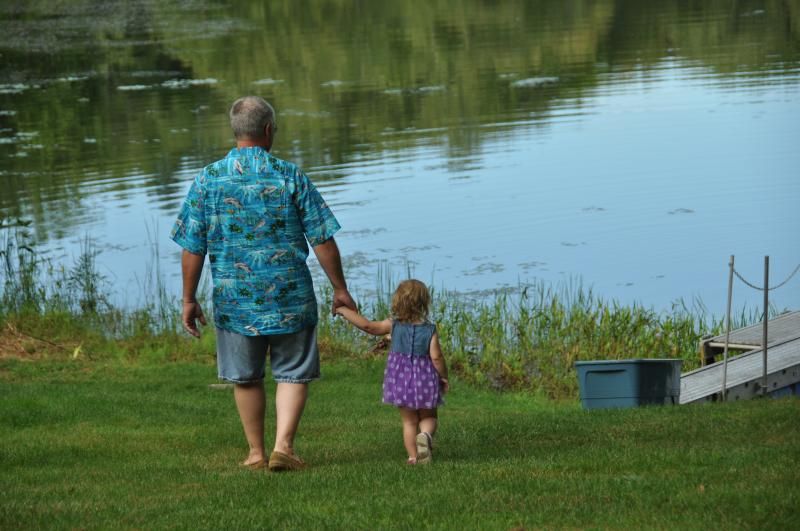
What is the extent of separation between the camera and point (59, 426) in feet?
30.1

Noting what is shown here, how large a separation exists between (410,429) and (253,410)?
0.84 m

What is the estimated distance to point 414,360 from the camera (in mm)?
7211

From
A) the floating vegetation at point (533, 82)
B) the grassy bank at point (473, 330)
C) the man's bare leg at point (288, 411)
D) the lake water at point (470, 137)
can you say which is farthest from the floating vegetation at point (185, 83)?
the man's bare leg at point (288, 411)

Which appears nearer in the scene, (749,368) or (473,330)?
(749,368)

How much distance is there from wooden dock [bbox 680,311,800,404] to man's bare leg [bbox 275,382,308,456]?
4.33 meters

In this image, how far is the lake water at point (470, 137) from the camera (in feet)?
57.0

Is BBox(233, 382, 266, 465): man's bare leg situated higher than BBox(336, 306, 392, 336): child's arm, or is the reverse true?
BBox(336, 306, 392, 336): child's arm

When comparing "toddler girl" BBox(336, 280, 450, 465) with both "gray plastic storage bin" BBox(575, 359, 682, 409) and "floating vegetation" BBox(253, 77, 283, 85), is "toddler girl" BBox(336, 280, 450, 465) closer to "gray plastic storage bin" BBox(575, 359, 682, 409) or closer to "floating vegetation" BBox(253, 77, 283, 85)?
"gray plastic storage bin" BBox(575, 359, 682, 409)

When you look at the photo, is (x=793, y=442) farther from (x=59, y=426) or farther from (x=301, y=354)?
(x=59, y=426)

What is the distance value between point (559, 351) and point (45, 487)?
22.7 feet

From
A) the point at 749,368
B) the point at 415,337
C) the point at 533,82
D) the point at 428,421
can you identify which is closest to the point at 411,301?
the point at 415,337

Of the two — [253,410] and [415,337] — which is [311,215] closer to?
[415,337]

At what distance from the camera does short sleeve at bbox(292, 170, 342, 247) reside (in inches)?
270

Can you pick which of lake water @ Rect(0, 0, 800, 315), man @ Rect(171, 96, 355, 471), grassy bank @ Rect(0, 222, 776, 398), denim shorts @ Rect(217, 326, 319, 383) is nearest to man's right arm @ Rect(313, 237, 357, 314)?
man @ Rect(171, 96, 355, 471)
